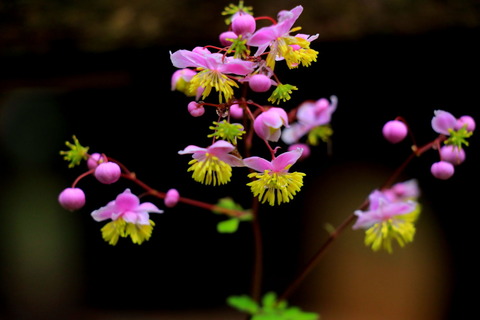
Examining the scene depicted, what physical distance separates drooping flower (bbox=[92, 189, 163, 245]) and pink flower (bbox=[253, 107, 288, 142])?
0.20m

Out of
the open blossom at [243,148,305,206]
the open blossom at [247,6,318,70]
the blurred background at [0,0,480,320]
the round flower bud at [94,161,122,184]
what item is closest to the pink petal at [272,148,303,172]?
the open blossom at [243,148,305,206]

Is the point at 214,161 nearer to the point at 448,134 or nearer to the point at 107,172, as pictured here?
the point at 107,172

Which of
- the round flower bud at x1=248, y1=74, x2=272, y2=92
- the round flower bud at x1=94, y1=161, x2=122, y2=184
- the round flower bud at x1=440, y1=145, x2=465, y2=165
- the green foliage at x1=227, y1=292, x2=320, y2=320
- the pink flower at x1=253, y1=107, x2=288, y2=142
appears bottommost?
the green foliage at x1=227, y1=292, x2=320, y2=320

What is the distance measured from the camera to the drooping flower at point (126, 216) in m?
0.65

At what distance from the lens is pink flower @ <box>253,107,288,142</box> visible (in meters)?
0.54

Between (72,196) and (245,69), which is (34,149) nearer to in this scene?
(72,196)

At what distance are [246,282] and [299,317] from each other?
2.87ft

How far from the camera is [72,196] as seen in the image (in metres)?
0.64

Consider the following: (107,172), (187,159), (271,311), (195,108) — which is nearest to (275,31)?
(195,108)

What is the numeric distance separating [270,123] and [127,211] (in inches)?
10.3

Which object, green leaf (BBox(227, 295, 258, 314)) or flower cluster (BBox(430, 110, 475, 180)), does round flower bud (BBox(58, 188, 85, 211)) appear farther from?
flower cluster (BBox(430, 110, 475, 180))

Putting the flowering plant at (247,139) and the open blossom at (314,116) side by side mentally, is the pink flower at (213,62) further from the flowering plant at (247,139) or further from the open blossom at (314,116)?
the open blossom at (314,116)

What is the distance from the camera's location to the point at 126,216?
0.66m

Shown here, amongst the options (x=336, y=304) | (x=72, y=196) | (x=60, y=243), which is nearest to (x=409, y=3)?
(x=72, y=196)
